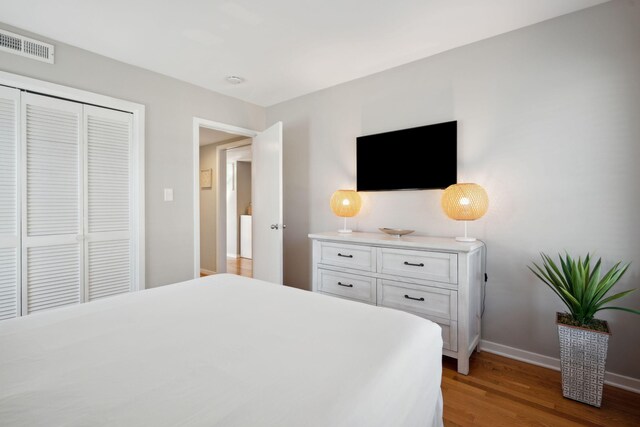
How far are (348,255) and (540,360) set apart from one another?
1.58m

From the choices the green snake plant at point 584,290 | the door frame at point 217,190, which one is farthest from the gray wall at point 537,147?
the door frame at point 217,190

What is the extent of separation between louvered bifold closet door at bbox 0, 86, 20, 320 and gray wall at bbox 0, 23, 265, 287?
1.48 ft

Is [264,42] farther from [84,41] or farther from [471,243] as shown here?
[471,243]

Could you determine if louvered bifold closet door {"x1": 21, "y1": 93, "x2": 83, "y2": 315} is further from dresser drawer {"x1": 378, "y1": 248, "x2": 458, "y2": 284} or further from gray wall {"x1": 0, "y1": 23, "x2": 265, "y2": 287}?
dresser drawer {"x1": 378, "y1": 248, "x2": 458, "y2": 284}

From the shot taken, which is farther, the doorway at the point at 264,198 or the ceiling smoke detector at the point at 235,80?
the doorway at the point at 264,198

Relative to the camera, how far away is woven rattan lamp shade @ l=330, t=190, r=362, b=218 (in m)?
2.93

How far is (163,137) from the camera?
3.00 m

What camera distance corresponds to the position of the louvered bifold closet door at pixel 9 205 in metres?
2.16

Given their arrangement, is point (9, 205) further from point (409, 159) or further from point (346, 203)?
point (409, 159)

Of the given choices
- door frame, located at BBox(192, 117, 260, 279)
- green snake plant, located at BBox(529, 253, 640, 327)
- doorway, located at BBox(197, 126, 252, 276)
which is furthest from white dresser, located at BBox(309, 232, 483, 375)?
doorway, located at BBox(197, 126, 252, 276)

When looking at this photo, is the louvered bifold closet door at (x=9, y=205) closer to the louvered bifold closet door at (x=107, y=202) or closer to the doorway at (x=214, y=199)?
the louvered bifold closet door at (x=107, y=202)

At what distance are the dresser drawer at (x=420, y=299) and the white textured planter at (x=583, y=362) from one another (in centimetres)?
62

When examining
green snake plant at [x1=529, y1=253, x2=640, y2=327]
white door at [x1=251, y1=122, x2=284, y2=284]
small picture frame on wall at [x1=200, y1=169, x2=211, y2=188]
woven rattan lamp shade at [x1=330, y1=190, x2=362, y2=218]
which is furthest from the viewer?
small picture frame on wall at [x1=200, y1=169, x2=211, y2=188]

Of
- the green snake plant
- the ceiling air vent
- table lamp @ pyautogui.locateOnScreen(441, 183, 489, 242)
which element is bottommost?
the green snake plant
